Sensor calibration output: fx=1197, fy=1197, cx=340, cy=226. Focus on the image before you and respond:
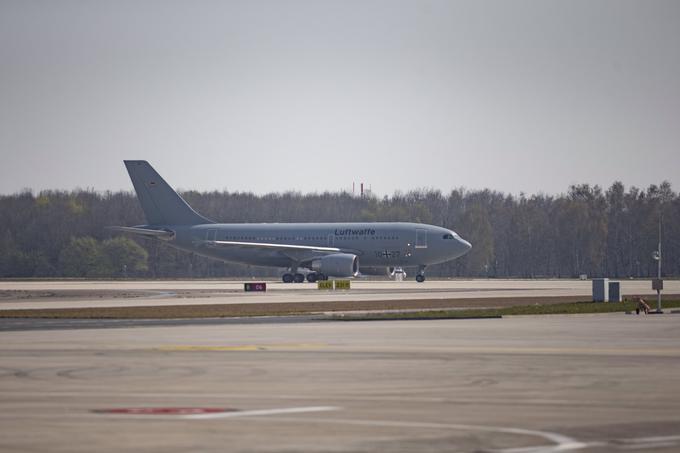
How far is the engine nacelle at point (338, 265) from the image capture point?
9238cm

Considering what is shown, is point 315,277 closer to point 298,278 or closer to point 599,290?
point 298,278

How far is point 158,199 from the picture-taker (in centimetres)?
10281

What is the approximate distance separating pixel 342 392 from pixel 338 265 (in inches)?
2908

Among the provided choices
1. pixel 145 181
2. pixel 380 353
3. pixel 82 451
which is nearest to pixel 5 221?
pixel 145 181

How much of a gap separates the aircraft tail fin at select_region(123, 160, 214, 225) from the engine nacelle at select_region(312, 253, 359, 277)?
1471cm

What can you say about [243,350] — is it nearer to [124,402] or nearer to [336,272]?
[124,402]

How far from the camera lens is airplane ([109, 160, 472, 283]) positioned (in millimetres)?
95625

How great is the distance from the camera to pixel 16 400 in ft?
57.2

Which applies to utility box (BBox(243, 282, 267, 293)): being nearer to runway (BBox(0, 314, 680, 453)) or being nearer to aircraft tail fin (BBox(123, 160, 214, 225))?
aircraft tail fin (BBox(123, 160, 214, 225))

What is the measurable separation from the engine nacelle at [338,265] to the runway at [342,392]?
6016 centimetres

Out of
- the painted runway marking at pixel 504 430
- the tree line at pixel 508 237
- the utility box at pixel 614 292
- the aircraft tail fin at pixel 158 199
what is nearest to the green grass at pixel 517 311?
the utility box at pixel 614 292

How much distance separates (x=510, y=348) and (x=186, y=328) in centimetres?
1216

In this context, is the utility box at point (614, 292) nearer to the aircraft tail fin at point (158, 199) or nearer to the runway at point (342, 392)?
the runway at point (342, 392)

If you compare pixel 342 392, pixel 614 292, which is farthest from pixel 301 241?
pixel 342 392
